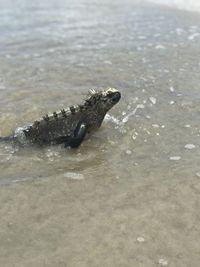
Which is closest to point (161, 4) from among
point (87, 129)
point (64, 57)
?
point (64, 57)

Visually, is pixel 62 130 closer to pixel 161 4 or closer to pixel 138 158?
pixel 138 158

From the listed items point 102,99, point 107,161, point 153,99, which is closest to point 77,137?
point 107,161

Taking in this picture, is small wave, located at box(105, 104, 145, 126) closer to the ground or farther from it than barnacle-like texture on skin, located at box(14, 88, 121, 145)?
closer to the ground

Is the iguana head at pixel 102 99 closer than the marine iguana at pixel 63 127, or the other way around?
the marine iguana at pixel 63 127

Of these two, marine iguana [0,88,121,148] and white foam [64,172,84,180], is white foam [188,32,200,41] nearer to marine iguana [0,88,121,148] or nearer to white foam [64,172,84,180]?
marine iguana [0,88,121,148]

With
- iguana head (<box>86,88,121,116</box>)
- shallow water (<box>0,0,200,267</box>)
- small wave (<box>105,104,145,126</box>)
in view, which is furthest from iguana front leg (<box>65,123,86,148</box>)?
small wave (<box>105,104,145,126</box>)

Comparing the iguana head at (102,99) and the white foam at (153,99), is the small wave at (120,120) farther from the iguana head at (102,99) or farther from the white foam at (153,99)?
the iguana head at (102,99)

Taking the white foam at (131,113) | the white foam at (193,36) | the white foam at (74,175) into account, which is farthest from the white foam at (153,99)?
the white foam at (193,36)

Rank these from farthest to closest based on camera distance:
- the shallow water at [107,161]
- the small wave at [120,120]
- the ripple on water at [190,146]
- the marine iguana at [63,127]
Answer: the small wave at [120,120], the marine iguana at [63,127], the ripple on water at [190,146], the shallow water at [107,161]
